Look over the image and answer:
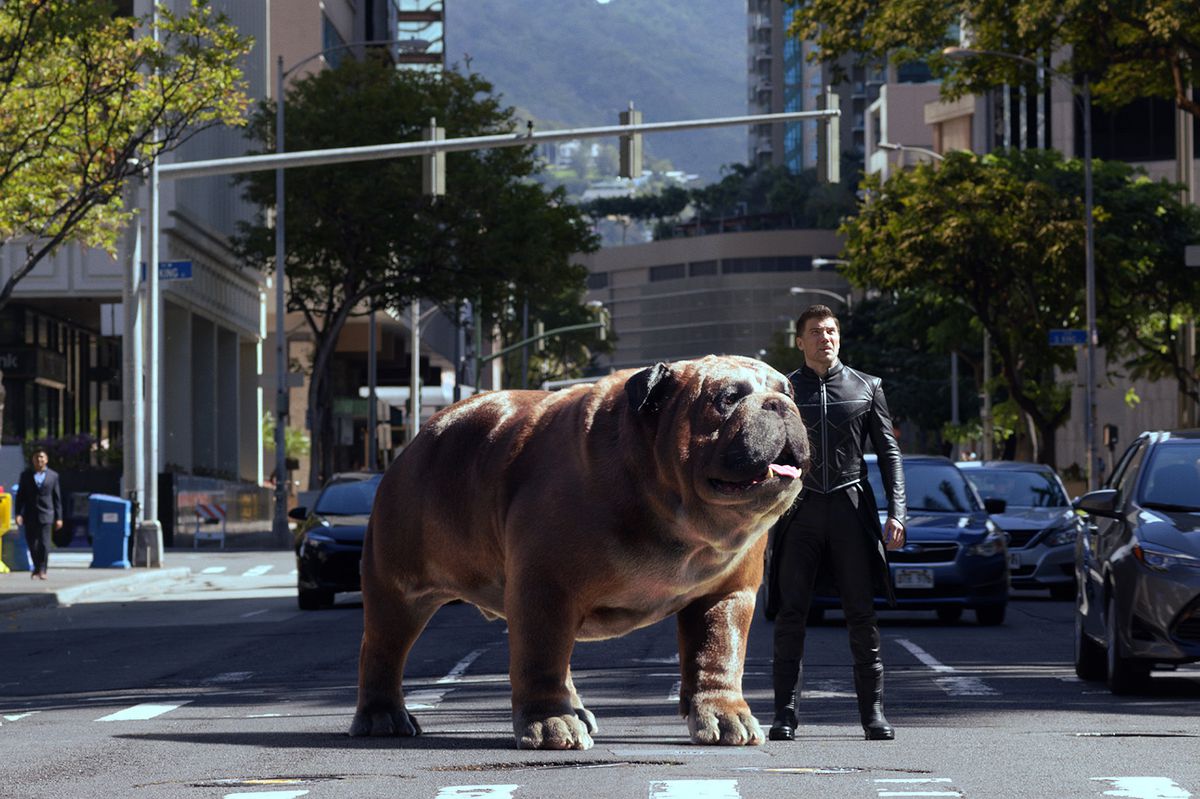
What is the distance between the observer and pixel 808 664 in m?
14.5

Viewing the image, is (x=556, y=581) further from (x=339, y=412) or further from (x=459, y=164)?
(x=339, y=412)

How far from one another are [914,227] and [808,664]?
28.5m

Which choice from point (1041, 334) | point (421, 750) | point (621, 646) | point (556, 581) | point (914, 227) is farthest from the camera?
point (1041, 334)

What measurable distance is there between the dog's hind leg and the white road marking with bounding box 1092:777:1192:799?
284 cm

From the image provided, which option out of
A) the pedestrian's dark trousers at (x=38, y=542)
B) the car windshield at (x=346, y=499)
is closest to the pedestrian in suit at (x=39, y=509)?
the pedestrian's dark trousers at (x=38, y=542)

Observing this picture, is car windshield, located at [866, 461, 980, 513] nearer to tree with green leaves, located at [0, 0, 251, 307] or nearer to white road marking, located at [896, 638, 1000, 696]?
white road marking, located at [896, 638, 1000, 696]

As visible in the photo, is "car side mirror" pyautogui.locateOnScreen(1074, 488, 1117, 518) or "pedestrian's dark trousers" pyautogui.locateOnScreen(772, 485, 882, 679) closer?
"pedestrian's dark trousers" pyautogui.locateOnScreen(772, 485, 882, 679)

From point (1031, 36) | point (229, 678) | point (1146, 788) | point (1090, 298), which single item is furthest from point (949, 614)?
point (1090, 298)

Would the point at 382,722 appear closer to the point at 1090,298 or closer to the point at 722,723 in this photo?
the point at 722,723

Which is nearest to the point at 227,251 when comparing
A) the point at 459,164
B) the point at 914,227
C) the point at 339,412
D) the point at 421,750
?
the point at 459,164

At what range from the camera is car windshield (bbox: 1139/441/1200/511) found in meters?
12.7

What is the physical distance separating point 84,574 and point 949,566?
15.4 meters

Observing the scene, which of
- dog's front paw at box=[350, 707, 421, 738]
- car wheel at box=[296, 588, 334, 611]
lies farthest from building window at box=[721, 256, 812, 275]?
dog's front paw at box=[350, 707, 421, 738]

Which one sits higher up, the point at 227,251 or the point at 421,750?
the point at 227,251
